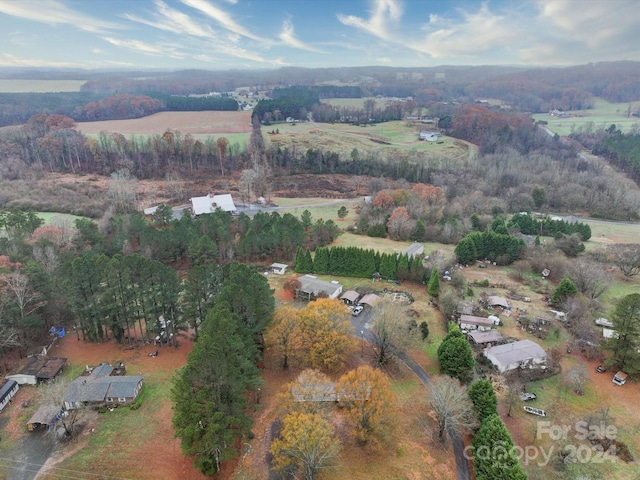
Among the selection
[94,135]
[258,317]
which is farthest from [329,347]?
[94,135]

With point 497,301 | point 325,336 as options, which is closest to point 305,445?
point 325,336

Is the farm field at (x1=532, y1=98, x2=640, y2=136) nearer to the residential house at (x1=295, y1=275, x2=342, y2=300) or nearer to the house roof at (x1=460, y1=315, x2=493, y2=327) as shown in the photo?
the house roof at (x1=460, y1=315, x2=493, y2=327)

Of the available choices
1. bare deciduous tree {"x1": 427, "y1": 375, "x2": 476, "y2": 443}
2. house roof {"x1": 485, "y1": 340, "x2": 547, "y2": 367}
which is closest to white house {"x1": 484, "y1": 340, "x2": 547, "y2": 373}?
house roof {"x1": 485, "y1": 340, "x2": 547, "y2": 367}

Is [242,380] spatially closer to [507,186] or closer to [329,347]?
[329,347]

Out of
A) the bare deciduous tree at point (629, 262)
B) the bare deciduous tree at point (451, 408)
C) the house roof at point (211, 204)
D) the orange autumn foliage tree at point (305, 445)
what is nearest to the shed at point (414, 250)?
the bare deciduous tree at point (629, 262)

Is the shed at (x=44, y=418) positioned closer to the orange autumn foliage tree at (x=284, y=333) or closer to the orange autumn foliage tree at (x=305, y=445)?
the orange autumn foliage tree at (x=284, y=333)

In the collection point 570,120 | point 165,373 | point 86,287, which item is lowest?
point 165,373

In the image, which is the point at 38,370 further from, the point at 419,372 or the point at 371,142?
the point at 371,142
